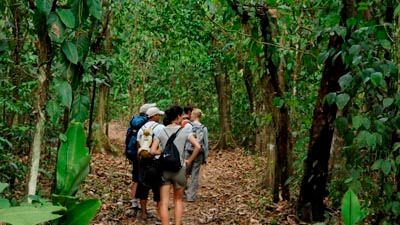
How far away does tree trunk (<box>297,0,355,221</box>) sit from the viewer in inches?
242

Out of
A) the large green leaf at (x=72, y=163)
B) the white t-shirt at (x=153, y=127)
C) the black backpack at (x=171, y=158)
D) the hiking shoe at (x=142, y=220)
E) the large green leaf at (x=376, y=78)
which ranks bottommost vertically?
the hiking shoe at (x=142, y=220)

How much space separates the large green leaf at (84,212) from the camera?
1919 millimetres

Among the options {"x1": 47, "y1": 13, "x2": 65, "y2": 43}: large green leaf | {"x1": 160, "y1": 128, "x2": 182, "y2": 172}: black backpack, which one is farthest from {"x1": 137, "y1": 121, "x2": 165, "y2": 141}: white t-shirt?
{"x1": 47, "y1": 13, "x2": 65, "y2": 43}: large green leaf

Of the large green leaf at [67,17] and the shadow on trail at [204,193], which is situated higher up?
the large green leaf at [67,17]

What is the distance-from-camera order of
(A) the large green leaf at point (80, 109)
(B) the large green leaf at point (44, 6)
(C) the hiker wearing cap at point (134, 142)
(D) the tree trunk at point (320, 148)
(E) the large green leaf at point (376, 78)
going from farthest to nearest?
(C) the hiker wearing cap at point (134, 142)
(D) the tree trunk at point (320, 148)
(E) the large green leaf at point (376, 78)
(A) the large green leaf at point (80, 109)
(B) the large green leaf at point (44, 6)

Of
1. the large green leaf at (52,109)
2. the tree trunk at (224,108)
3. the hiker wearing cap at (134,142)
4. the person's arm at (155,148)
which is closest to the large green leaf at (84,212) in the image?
the large green leaf at (52,109)

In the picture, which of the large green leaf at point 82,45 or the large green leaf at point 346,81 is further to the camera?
the large green leaf at point 346,81

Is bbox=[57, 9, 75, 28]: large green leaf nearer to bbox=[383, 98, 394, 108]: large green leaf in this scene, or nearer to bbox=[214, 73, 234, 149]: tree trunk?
bbox=[383, 98, 394, 108]: large green leaf

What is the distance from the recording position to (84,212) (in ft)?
6.36

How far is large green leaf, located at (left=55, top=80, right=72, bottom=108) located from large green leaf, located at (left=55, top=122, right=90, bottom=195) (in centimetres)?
87

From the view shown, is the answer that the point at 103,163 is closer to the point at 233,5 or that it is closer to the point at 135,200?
the point at 135,200

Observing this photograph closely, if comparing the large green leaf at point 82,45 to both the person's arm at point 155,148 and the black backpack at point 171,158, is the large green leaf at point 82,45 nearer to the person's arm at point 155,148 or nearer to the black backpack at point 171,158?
the black backpack at point 171,158

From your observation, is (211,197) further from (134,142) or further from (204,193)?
(134,142)

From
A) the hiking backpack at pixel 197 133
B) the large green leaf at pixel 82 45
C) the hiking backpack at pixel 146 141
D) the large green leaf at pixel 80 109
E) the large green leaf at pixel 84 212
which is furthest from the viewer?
the hiking backpack at pixel 197 133
